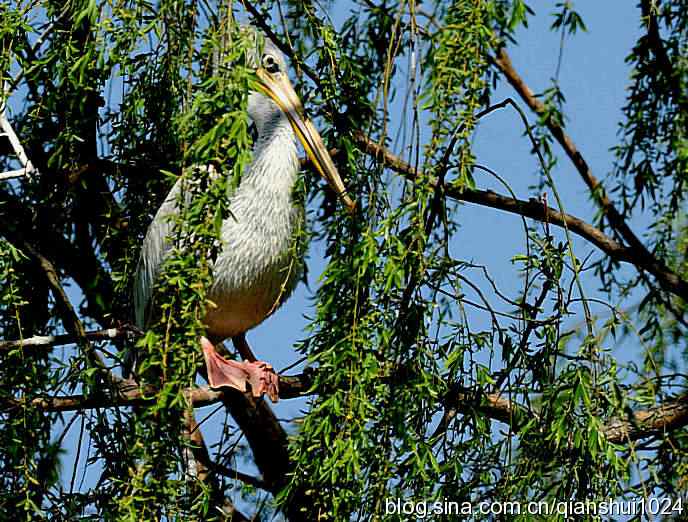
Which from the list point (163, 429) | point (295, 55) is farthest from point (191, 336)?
point (295, 55)

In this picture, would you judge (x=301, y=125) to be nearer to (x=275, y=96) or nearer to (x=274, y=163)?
(x=274, y=163)

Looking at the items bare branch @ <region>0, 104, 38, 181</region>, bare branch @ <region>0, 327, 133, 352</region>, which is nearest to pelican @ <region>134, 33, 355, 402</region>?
bare branch @ <region>0, 104, 38, 181</region>

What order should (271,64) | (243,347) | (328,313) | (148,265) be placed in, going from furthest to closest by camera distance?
1. (243,347)
2. (271,64)
3. (148,265)
4. (328,313)

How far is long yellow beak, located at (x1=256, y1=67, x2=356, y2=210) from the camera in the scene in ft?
13.6

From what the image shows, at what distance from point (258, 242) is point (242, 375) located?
50 cm

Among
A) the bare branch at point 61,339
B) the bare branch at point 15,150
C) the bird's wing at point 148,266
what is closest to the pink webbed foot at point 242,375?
the bird's wing at point 148,266

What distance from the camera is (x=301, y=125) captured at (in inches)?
177

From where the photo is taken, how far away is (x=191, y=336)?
9.51ft

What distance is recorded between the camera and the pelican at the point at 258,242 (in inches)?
178

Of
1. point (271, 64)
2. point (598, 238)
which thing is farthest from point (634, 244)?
point (271, 64)

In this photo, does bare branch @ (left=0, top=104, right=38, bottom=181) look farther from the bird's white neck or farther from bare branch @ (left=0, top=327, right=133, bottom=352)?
the bird's white neck

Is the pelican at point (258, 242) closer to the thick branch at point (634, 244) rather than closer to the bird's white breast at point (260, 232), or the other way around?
the bird's white breast at point (260, 232)

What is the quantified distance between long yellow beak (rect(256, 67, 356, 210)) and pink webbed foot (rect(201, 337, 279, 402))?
73 cm

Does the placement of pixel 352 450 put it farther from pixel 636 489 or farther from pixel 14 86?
pixel 14 86
